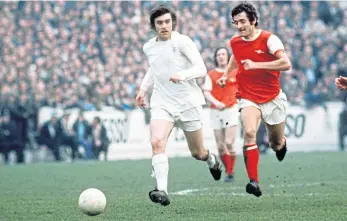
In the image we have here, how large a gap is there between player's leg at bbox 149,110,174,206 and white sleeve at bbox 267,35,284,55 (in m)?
1.47

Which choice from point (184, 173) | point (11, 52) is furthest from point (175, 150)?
point (184, 173)

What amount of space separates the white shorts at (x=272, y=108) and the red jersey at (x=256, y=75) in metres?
0.06

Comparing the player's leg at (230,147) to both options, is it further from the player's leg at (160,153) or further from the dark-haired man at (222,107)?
the player's leg at (160,153)

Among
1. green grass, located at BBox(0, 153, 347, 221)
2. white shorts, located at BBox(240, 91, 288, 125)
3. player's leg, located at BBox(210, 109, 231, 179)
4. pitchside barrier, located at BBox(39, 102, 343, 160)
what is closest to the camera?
green grass, located at BBox(0, 153, 347, 221)

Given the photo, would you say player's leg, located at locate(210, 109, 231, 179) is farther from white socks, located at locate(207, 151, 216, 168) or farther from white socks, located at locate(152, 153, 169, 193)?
white socks, located at locate(152, 153, 169, 193)

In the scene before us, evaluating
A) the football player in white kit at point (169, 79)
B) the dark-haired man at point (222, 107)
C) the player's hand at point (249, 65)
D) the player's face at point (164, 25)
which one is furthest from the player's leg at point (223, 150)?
the player's hand at point (249, 65)

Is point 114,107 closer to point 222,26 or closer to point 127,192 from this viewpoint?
point 222,26

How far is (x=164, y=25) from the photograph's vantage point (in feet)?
34.0

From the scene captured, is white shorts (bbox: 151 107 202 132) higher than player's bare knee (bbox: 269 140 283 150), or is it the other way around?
white shorts (bbox: 151 107 202 132)

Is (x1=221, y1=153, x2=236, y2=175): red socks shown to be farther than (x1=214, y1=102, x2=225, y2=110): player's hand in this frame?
No

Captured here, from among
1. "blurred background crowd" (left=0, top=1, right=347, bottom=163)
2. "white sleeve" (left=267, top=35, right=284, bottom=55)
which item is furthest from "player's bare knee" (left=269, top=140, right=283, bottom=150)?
"blurred background crowd" (left=0, top=1, right=347, bottom=163)

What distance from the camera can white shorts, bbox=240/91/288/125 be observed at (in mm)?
10898

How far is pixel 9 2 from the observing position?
2659 centimetres

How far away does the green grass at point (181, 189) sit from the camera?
31.0 ft
